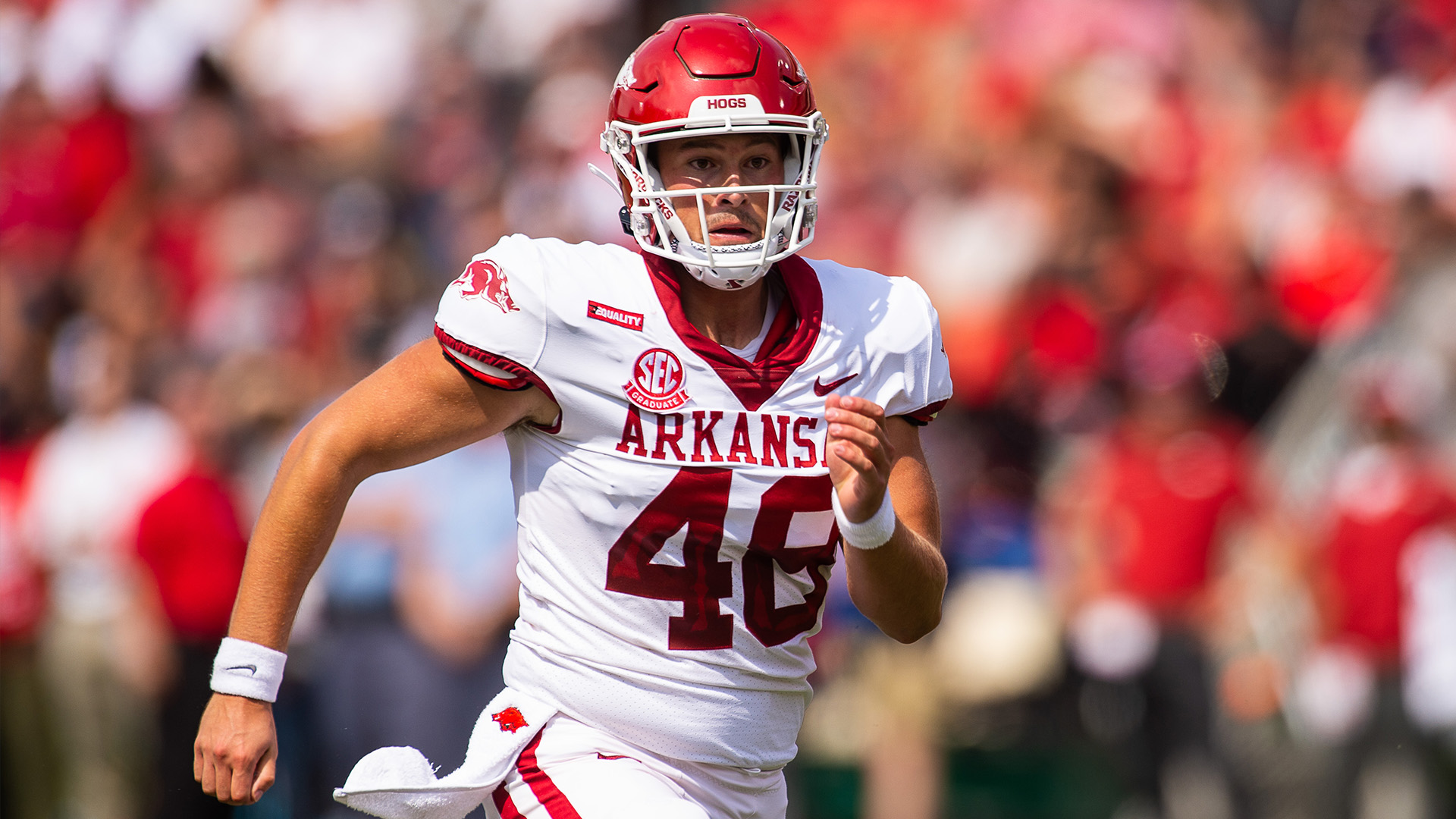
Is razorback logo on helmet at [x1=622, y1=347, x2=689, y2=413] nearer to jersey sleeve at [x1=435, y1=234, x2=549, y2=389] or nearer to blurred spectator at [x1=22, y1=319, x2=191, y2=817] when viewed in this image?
jersey sleeve at [x1=435, y1=234, x2=549, y2=389]

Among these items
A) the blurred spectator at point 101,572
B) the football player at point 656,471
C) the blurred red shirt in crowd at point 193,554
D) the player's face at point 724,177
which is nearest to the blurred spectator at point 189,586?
the blurred red shirt in crowd at point 193,554

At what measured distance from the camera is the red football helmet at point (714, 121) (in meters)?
3.34

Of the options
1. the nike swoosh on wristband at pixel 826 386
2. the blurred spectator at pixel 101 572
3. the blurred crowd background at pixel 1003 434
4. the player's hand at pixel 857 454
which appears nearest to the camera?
the player's hand at pixel 857 454

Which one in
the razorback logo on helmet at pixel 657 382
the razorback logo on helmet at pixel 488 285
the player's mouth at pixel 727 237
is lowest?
the razorback logo on helmet at pixel 657 382

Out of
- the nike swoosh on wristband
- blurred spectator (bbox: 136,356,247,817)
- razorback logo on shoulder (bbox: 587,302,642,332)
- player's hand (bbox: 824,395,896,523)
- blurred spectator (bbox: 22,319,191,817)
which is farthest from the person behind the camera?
blurred spectator (bbox: 22,319,191,817)

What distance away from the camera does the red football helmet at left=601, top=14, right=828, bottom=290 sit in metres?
3.34

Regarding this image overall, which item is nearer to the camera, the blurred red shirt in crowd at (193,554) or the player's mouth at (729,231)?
the player's mouth at (729,231)

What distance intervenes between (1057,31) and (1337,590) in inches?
146

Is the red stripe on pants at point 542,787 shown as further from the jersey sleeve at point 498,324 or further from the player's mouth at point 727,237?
the player's mouth at point 727,237

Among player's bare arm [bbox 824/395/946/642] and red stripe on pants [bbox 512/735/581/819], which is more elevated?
player's bare arm [bbox 824/395/946/642]

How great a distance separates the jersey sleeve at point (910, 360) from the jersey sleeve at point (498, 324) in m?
0.69

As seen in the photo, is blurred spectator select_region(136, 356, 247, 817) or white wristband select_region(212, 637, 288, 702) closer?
white wristband select_region(212, 637, 288, 702)

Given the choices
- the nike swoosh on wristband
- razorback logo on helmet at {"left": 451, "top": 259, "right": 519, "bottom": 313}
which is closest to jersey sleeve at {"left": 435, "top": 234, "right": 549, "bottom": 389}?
razorback logo on helmet at {"left": 451, "top": 259, "right": 519, "bottom": 313}

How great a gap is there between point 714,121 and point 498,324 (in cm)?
57
